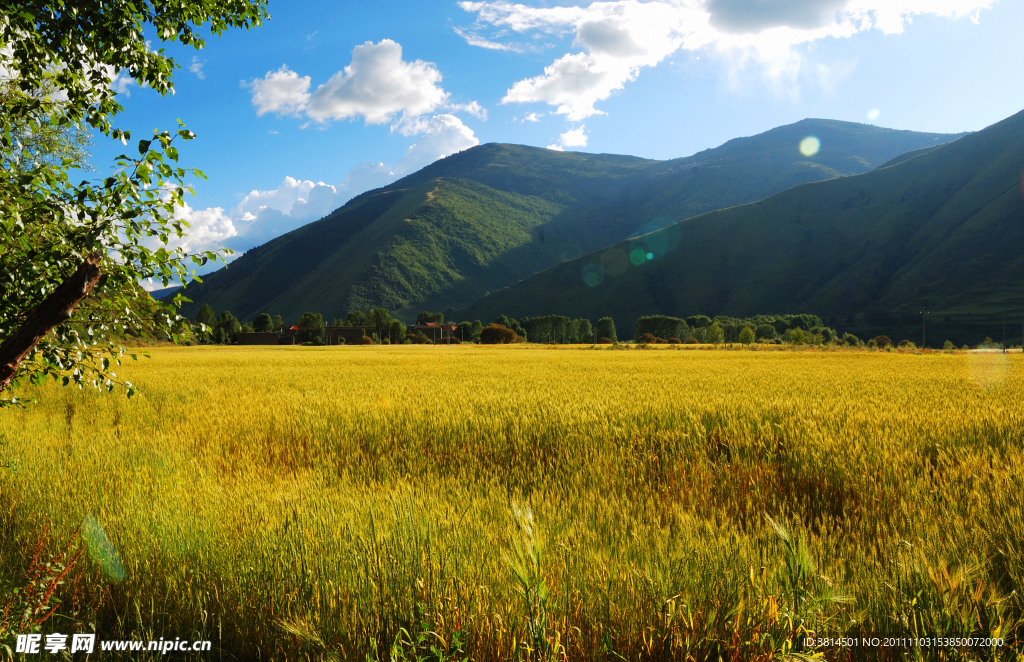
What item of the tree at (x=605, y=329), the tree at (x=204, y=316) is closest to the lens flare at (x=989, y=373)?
the tree at (x=204, y=316)

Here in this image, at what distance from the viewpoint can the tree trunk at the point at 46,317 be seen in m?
2.62

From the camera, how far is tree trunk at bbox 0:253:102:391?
2615mm

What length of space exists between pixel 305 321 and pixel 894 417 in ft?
505

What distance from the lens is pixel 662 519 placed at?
4.44 metres

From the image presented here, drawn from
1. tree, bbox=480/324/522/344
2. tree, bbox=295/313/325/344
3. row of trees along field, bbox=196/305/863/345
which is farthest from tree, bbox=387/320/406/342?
tree, bbox=480/324/522/344

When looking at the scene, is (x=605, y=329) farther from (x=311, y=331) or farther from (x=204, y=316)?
(x=204, y=316)

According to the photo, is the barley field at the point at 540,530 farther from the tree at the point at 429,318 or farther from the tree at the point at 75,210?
the tree at the point at 429,318

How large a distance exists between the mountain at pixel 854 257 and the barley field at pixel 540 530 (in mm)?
161403

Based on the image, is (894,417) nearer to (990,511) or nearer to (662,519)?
(990,511)

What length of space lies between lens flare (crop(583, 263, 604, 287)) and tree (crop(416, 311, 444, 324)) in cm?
6164

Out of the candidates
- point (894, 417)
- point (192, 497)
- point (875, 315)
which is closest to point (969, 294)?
point (875, 315)

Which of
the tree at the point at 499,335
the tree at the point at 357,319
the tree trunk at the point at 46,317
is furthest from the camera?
the tree at the point at 357,319

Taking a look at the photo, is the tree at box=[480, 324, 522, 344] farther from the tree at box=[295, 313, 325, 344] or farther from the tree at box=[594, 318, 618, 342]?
the tree at box=[295, 313, 325, 344]

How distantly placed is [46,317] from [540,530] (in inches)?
134
